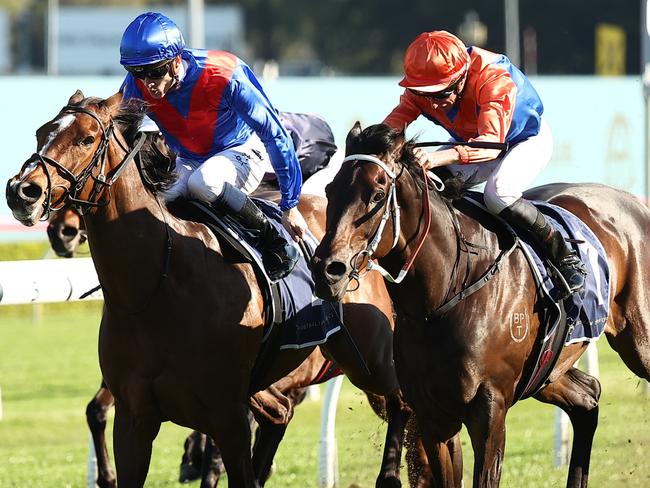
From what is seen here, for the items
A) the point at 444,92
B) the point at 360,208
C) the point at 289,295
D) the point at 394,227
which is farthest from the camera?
the point at 289,295

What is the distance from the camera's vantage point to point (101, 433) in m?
6.39

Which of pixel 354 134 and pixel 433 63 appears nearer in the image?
pixel 354 134

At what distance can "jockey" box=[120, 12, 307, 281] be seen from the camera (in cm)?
492

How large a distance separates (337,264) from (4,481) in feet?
11.3

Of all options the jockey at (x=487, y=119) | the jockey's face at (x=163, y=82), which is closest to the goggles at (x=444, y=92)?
the jockey at (x=487, y=119)

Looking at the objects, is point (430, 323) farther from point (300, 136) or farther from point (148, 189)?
point (300, 136)

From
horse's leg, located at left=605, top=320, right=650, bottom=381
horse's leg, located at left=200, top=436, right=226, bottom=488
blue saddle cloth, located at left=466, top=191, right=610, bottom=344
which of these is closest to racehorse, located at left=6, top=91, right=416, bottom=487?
horse's leg, located at left=200, top=436, right=226, bottom=488

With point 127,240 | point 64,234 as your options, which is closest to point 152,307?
point 127,240

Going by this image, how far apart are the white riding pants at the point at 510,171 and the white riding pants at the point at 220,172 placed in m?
0.84

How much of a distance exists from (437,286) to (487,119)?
66 cm

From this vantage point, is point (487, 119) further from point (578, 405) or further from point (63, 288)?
point (63, 288)

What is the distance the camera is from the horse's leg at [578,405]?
5727 millimetres

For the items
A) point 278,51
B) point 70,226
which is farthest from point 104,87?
point 278,51

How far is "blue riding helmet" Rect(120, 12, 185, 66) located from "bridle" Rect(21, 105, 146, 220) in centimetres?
31
